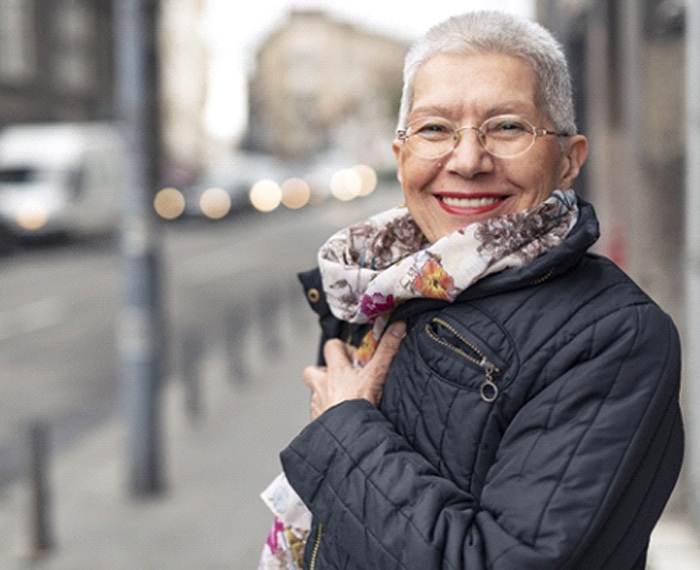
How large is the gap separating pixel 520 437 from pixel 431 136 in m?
0.47

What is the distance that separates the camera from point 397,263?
1651 millimetres

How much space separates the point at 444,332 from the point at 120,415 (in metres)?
7.15

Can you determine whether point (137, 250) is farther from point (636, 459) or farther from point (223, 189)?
point (223, 189)

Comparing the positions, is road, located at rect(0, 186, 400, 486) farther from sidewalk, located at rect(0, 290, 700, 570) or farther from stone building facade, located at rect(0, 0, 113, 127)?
stone building facade, located at rect(0, 0, 113, 127)

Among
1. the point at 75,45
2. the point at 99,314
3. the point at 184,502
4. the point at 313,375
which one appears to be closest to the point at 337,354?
the point at 313,375

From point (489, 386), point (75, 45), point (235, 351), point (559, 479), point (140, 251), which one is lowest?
point (235, 351)

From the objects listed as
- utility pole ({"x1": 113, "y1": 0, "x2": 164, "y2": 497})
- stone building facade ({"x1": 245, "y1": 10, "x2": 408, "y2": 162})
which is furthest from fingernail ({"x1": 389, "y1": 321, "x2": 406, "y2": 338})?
stone building facade ({"x1": 245, "y1": 10, "x2": 408, "y2": 162})

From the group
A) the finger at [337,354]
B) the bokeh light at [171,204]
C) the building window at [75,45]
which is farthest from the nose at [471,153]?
the building window at [75,45]

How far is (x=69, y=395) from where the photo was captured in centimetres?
891

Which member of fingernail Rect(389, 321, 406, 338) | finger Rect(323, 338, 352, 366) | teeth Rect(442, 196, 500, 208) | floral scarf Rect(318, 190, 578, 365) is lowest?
finger Rect(323, 338, 352, 366)

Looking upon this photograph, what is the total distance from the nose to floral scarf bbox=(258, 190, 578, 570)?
8 cm

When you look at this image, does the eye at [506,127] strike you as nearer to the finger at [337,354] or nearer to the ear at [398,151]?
the ear at [398,151]

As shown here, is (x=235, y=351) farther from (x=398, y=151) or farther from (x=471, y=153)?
(x=471, y=153)

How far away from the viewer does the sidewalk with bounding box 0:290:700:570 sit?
488cm
